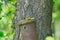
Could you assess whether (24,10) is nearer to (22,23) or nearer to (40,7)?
(40,7)

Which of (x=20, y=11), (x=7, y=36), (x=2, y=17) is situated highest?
(x=20, y=11)

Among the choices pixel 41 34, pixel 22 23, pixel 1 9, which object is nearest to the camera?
pixel 22 23

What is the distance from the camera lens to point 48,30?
1.17 meters

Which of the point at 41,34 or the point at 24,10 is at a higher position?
the point at 24,10

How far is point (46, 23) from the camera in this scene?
3.84 ft

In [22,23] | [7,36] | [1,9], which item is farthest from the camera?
[1,9]

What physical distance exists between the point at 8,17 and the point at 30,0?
0.59 m

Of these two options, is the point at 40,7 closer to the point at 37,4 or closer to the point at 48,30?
the point at 37,4

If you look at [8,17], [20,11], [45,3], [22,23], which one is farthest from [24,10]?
[8,17]

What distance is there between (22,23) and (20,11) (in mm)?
339

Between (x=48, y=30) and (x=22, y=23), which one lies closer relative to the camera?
(x=22, y=23)

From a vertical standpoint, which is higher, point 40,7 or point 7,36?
point 40,7

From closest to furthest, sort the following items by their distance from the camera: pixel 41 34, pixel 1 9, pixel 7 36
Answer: pixel 41 34
pixel 7 36
pixel 1 9

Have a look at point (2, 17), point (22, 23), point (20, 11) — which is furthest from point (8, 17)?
point (22, 23)
